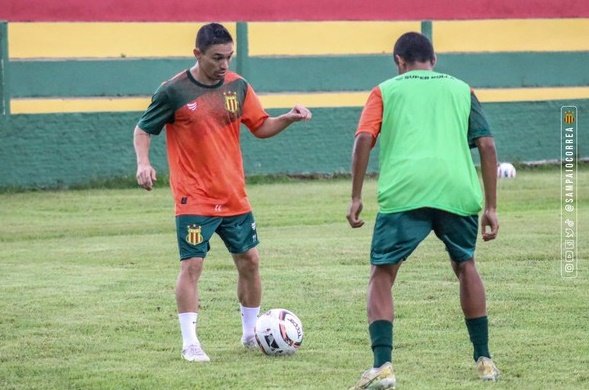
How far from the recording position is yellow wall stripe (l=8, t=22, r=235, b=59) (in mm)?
22375

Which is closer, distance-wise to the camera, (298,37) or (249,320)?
(249,320)

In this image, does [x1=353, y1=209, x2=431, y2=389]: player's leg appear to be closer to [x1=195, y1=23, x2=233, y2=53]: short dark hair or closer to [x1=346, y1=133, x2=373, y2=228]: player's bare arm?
[x1=346, y1=133, x2=373, y2=228]: player's bare arm

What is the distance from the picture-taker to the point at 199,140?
8484 millimetres

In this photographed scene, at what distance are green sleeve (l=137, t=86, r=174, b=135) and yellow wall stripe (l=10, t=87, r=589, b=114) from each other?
14222 mm

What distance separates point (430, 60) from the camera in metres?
7.43

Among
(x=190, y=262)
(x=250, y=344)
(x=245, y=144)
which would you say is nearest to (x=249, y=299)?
(x=250, y=344)

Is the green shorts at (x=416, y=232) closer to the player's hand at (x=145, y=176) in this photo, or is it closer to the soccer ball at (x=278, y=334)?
the soccer ball at (x=278, y=334)

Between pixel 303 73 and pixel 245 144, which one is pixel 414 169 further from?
pixel 303 73

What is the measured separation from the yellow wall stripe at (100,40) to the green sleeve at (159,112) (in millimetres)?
14261

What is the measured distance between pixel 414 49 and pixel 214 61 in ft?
4.80

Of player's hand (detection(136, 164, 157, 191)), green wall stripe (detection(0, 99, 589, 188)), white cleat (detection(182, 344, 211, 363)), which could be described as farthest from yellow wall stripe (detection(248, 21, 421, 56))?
white cleat (detection(182, 344, 211, 363))

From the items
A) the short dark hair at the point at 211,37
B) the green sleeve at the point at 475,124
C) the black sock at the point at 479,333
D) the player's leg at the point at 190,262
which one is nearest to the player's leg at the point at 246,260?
the player's leg at the point at 190,262

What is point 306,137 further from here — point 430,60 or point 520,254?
point 430,60

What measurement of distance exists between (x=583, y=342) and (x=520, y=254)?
180 inches
